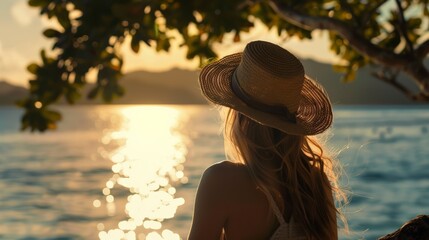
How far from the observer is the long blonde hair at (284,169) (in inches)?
109

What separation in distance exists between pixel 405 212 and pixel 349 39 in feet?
80.8

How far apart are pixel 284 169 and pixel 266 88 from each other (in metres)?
0.31

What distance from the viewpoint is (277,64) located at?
2.86 meters

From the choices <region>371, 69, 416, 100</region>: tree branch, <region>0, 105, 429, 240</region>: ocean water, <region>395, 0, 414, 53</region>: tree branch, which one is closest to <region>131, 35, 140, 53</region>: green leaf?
<region>0, 105, 429, 240</region>: ocean water

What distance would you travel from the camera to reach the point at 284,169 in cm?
283

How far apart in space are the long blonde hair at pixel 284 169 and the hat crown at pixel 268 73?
4.5 inches

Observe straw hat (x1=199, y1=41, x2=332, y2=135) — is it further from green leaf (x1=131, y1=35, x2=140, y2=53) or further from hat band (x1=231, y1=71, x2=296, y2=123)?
green leaf (x1=131, y1=35, x2=140, y2=53)

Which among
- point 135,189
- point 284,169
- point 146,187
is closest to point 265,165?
point 284,169

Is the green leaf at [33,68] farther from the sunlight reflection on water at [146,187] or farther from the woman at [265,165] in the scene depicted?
the sunlight reflection on water at [146,187]

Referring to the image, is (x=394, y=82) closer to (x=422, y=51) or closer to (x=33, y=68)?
(x=422, y=51)

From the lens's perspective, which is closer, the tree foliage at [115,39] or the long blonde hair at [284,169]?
the long blonde hair at [284,169]

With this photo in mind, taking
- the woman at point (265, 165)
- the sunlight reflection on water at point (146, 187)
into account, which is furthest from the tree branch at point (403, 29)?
the sunlight reflection on water at point (146, 187)

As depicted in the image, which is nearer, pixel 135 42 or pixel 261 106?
pixel 261 106

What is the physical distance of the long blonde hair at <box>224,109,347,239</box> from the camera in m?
2.76
